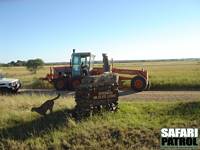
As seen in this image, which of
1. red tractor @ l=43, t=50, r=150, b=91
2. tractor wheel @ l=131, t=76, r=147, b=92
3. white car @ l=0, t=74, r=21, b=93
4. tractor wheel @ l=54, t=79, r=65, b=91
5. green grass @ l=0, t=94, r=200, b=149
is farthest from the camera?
tractor wheel @ l=54, t=79, r=65, b=91

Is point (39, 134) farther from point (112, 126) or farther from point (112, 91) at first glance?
point (112, 91)

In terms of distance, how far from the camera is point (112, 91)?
14344mm

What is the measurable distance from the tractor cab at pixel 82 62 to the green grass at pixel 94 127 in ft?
34.3

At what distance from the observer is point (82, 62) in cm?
2570

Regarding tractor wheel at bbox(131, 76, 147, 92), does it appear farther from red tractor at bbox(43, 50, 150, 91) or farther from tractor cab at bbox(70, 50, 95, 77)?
tractor cab at bbox(70, 50, 95, 77)

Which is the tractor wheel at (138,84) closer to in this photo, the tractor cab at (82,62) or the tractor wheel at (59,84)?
the tractor cab at (82,62)

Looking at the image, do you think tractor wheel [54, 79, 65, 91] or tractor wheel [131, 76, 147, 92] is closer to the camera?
tractor wheel [131, 76, 147, 92]

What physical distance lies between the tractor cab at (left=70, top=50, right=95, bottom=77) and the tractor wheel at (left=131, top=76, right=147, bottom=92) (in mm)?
3107

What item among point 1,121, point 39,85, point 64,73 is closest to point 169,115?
point 1,121

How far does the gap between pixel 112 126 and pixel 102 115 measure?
1.25 metres

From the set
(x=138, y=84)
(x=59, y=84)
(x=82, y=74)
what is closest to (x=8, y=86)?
(x=59, y=84)

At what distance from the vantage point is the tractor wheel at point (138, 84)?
2514cm

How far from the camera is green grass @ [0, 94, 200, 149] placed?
38.3 feet

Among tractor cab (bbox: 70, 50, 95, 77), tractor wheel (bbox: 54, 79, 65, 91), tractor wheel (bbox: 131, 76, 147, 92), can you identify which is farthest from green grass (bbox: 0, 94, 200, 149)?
tractor wheel (bbox: 54, 79, 65, 91)
